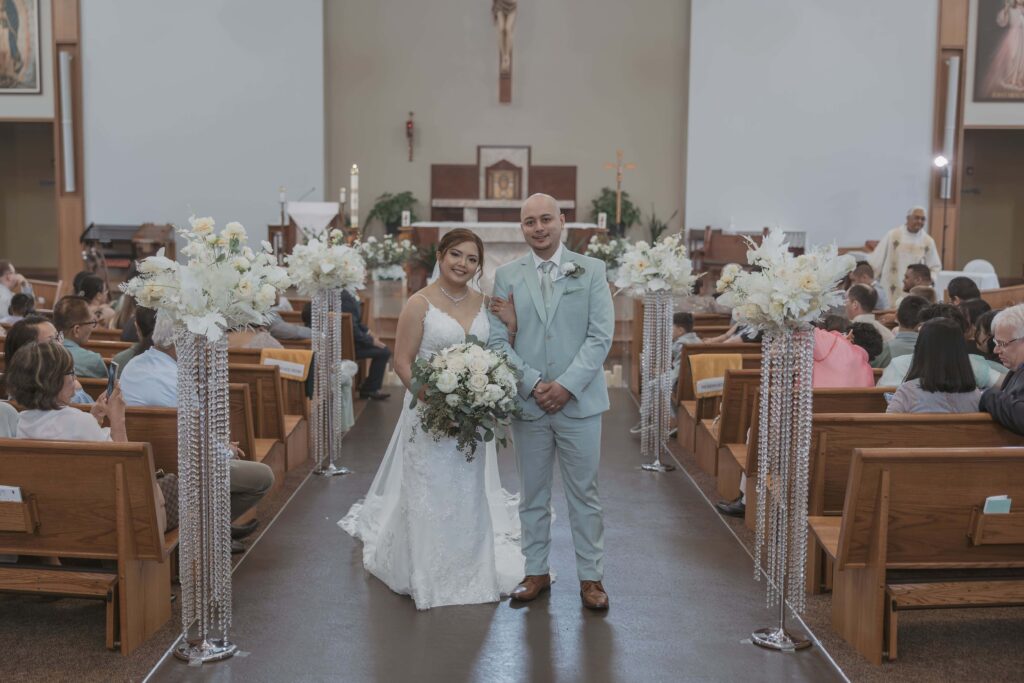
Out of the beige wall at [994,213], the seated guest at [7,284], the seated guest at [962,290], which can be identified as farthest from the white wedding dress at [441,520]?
the beige wall at [994,213]

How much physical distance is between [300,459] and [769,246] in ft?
13.6

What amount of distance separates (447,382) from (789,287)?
4.53ft

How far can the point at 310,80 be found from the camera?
1627cm

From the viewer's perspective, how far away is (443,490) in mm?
4688

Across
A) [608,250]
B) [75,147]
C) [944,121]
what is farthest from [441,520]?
[944,121]

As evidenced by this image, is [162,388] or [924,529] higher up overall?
[162,388]

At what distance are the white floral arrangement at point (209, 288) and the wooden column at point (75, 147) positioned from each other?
12.7 meters

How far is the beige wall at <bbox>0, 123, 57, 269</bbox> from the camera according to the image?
19.5 metres

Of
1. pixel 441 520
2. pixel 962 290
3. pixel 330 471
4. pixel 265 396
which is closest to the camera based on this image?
pixel 441 520

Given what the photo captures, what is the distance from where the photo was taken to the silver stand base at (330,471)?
7.14 metres

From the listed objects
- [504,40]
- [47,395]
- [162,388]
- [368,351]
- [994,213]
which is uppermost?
[504,40]

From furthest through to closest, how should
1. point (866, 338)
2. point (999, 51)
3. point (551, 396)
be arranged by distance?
point (999, 51) → point (866, 338) → point (551, 396)

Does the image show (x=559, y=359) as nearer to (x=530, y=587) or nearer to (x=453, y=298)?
(x=453, y=298)

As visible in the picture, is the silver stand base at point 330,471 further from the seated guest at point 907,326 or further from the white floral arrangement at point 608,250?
the white floral arrangement at point 608,250
